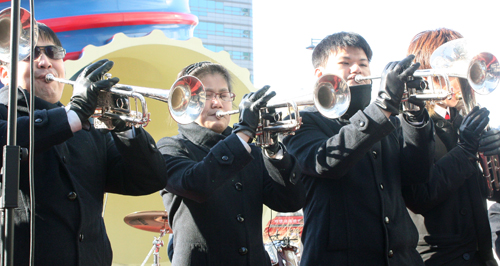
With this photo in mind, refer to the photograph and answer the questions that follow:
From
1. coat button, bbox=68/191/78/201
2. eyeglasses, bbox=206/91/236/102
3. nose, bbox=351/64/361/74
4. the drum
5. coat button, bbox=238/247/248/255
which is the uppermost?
nose, bbox=351/64/361/74

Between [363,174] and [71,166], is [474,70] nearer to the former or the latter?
[363,174]

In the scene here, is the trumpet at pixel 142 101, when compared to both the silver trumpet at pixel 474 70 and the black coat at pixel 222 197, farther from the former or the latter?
the silver trumpet at pixel 474 70

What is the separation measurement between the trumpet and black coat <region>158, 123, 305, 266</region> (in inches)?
9.9

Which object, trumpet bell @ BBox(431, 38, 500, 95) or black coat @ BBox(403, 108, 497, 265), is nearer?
black coat @ BBox(403, 108, 497, 265)

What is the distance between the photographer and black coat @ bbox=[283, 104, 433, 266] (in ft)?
9.00

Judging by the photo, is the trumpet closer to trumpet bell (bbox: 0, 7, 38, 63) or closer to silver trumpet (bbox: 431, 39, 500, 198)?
trumpet bell (bbox: 0, 7, 38, 63)

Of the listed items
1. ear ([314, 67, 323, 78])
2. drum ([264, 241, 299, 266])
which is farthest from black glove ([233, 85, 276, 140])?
drum ([264, 241, 299, 266])

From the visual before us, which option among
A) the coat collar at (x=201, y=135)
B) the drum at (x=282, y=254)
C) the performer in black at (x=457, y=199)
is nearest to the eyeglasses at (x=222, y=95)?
the coat collar at (x=201, y=135)

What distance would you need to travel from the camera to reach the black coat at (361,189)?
274cm

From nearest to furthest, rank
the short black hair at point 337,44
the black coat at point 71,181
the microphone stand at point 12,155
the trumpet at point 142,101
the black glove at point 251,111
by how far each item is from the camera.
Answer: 1. the microphone stand at point 12,155
2. the black coat at point 71,181
3. the trumpet at point 142,101
4. the black glove at point 251,111
5. the short black hair at point 337,44

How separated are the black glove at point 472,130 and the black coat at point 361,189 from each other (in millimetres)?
475

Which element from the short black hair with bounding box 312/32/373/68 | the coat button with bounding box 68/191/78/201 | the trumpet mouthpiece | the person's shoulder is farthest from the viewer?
Result: the short black hair with bounding box 312/32/373/68

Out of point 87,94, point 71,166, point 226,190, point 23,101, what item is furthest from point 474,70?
point 23,101

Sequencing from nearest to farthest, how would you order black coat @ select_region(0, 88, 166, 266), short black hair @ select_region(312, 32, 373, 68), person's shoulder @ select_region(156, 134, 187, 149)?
black coat @ select_region(0, 88, 166, 266) → person's shoulder @ select_region(156, 134, 187, 149) → short black hair @ select_region(312, 32, 373, 68)
